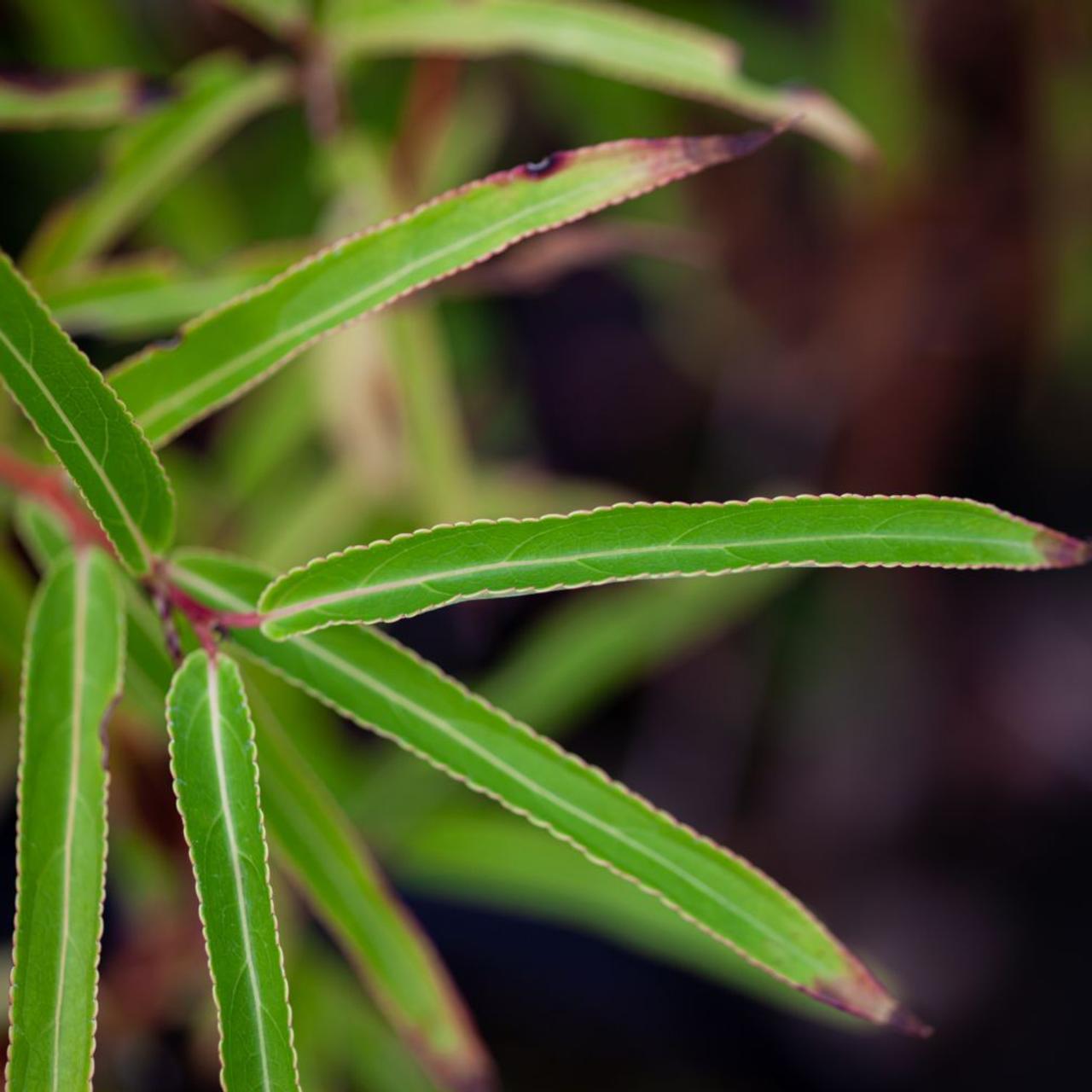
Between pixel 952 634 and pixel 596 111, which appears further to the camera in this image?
pixel 952 634

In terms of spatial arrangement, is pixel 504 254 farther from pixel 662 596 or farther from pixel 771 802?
pixel 771 802

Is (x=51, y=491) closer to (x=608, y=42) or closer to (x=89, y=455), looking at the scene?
(x=89, y=455)

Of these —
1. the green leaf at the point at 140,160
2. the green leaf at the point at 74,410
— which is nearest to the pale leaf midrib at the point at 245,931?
the green leaf at the point at 74,410

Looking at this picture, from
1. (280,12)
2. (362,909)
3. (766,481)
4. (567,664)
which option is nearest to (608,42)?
(280,12)

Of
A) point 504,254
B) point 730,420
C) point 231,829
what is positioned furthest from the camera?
point 730,420

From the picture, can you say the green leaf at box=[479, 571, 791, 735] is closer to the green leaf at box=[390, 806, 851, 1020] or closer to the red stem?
the green leaf at box=[390, 806, 851, 1020]

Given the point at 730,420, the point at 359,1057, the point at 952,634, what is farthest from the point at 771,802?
the point at 359,1057

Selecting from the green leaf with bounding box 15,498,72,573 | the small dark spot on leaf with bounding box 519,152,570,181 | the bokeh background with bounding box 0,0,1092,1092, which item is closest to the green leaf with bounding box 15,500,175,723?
the green leaf with bounding box 15,498,72,573

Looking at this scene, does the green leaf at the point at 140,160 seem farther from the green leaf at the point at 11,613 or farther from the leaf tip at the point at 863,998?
the leaf tip at the point at 863,998
